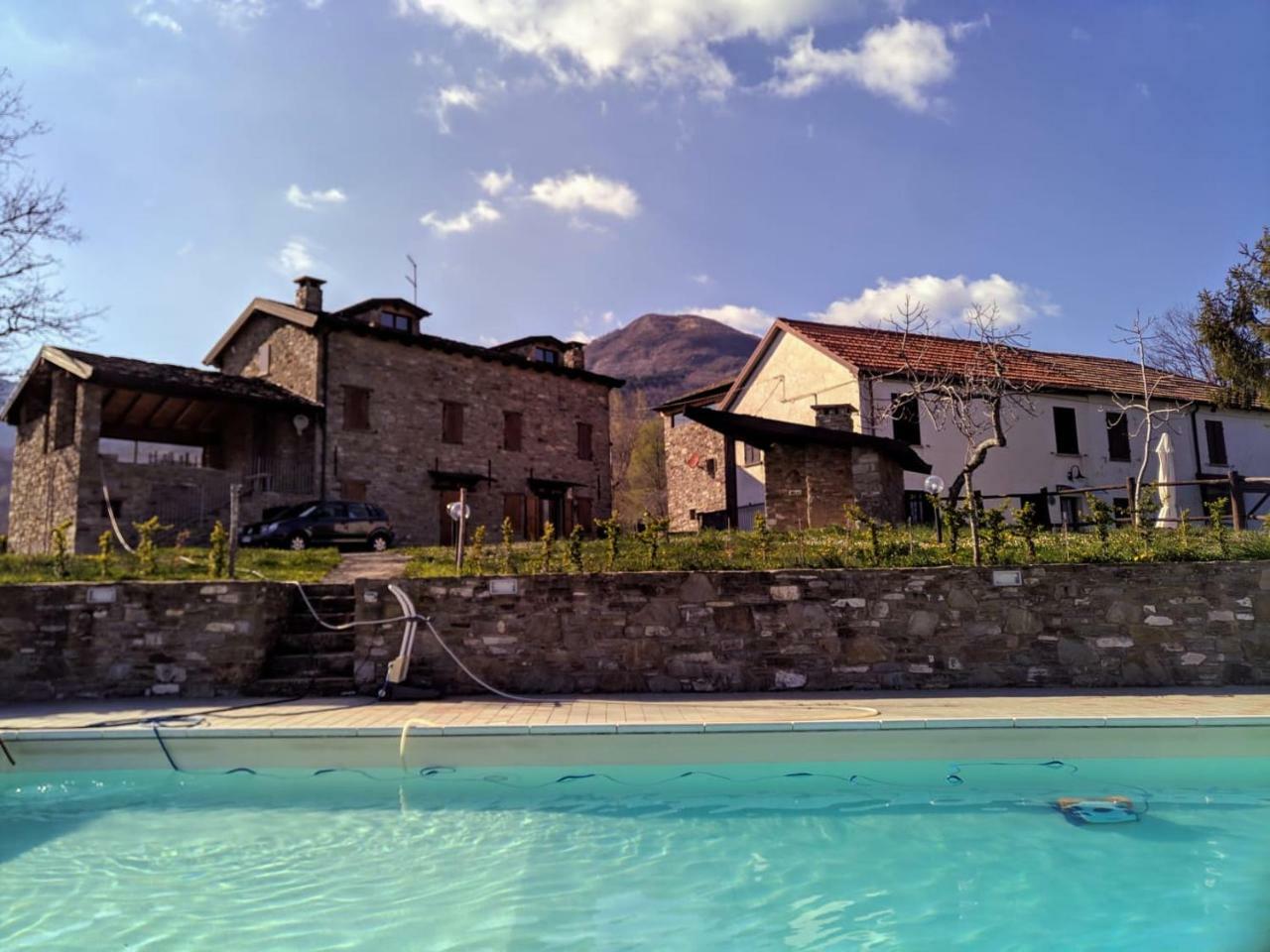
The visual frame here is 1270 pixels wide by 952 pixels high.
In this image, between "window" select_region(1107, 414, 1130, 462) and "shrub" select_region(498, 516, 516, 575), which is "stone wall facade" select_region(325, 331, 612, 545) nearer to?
"shrub" select_region(498, 516, 516, 575)

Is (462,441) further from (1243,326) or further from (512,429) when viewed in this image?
(1243,326)

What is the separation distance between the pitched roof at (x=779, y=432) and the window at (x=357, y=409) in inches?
467

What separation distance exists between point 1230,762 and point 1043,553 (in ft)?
11.2

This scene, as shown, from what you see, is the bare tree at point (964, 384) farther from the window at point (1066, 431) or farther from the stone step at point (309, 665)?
the stone step at point (309, 665)

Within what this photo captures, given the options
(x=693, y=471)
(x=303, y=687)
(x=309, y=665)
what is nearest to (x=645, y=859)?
(x=303, y=687)

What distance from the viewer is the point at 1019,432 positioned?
23344mm

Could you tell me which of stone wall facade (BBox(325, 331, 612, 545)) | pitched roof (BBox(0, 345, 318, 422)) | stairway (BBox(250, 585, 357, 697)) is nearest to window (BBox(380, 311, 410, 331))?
stone wall facade (BBox(325, 331, 612, 545))

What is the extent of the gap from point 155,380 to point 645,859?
19467 millimetres

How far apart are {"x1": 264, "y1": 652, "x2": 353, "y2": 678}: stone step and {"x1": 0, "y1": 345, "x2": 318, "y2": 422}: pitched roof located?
13602mm

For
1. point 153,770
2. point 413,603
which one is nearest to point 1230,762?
point 413,603

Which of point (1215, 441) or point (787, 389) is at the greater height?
point (787, 389)

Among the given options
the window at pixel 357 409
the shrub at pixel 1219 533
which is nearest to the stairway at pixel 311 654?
the shrub at pixel 1219 533

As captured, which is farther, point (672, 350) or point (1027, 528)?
point (672, 350)

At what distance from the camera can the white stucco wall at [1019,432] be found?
22.2 m
